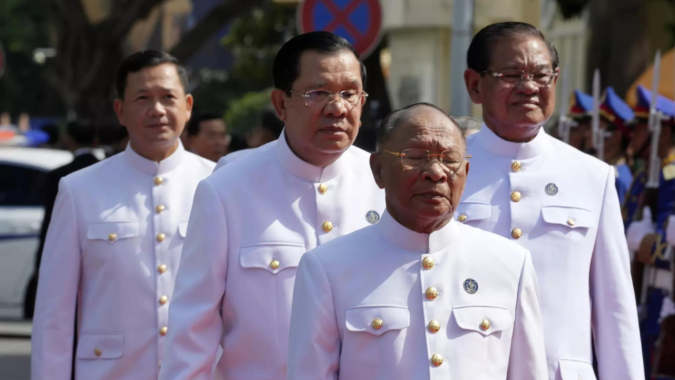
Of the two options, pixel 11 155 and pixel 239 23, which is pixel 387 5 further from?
pixel 239 23

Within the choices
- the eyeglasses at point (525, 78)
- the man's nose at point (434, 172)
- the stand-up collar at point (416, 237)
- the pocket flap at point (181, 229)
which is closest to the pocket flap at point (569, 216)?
the eyeglasses at point (525, 78)

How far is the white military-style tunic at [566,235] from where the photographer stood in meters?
4.33

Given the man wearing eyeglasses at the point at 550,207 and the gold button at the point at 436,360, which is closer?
the gold button at the point at 436,360

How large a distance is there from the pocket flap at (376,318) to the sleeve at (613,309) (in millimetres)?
1092

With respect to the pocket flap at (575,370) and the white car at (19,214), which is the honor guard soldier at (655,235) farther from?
the white car at (19,214)

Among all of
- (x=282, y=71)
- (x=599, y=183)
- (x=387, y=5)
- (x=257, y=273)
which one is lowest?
(x=257, y=273)

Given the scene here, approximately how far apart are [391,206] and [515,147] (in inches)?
45.1

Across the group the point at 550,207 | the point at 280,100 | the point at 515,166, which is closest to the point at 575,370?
the point at 550,207

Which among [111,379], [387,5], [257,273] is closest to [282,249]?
[257,273]

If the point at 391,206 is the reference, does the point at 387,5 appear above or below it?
above

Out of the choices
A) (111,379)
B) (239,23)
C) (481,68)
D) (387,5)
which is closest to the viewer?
(481,68)

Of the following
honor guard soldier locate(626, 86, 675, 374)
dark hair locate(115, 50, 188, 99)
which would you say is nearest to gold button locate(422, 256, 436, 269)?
dark hair locate(115, 50, 188, 99)

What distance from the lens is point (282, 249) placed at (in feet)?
14.1

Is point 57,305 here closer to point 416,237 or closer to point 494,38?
point 494,38
